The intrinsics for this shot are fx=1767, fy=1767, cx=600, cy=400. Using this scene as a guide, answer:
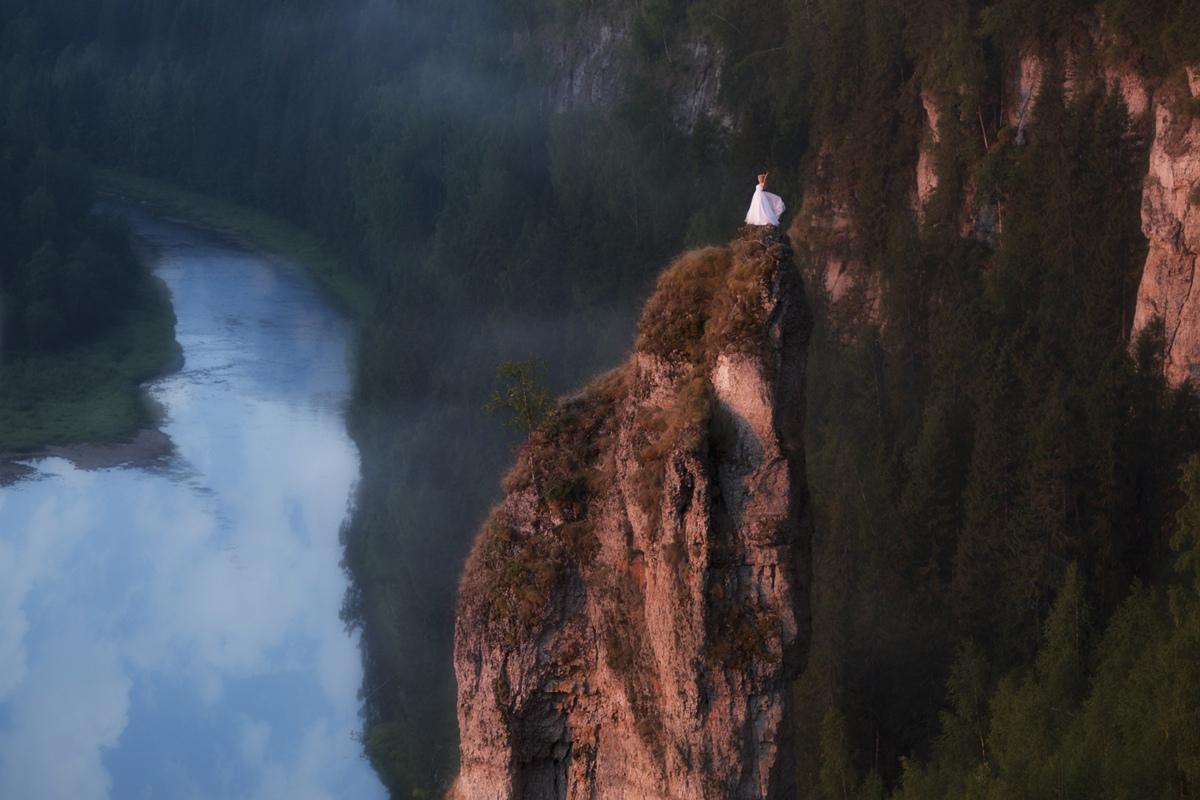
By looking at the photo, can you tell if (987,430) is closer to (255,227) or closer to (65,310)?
(65,310)

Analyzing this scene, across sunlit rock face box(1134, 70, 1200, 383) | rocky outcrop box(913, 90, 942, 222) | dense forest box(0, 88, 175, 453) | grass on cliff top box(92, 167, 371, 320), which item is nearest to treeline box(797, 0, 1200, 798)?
rocky outcrop box(913, 90, 942, 222)

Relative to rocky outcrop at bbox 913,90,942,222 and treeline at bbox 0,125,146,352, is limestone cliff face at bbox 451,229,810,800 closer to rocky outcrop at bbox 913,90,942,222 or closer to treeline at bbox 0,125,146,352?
rocky outcrop at bbox 913,90,942,222

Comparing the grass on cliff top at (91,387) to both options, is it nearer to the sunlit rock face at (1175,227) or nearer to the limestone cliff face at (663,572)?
the sunlit rock face at (1175,227)

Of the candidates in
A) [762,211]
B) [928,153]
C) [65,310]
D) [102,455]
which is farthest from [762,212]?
[65,310]

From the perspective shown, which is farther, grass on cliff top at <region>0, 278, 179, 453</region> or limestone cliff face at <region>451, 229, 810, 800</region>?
grass on cliff top at <region>0, 278, 179, 453</region>

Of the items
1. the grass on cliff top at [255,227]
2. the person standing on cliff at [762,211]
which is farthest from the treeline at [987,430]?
the grass on cliff top at [255,227]
